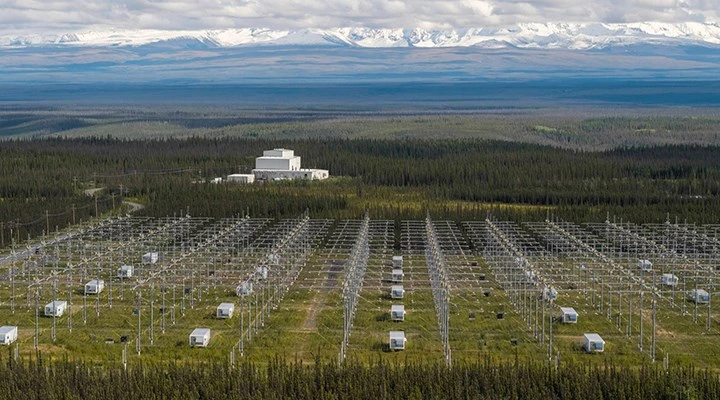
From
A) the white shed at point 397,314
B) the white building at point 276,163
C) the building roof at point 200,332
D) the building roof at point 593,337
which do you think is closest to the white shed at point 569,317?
the building roof at point 593,337

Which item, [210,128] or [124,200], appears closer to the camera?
[124,200]

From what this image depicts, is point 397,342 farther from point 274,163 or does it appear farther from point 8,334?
point 274,163

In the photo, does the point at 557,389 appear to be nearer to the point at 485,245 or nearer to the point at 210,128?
the point at 485,245

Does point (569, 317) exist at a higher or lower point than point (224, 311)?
higher

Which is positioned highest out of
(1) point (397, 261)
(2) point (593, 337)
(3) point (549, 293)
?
(3) point (549, 293)

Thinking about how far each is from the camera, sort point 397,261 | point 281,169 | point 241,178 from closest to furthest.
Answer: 1. point 397,261
2. point 241,178
3. point 281,169

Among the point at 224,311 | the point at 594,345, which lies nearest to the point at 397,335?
the point at 594,345

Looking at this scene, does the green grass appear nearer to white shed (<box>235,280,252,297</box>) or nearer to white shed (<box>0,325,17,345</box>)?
white shed (<box>0,325,17,345</box>)

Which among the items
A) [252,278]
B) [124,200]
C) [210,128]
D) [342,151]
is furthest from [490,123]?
[252,278]
